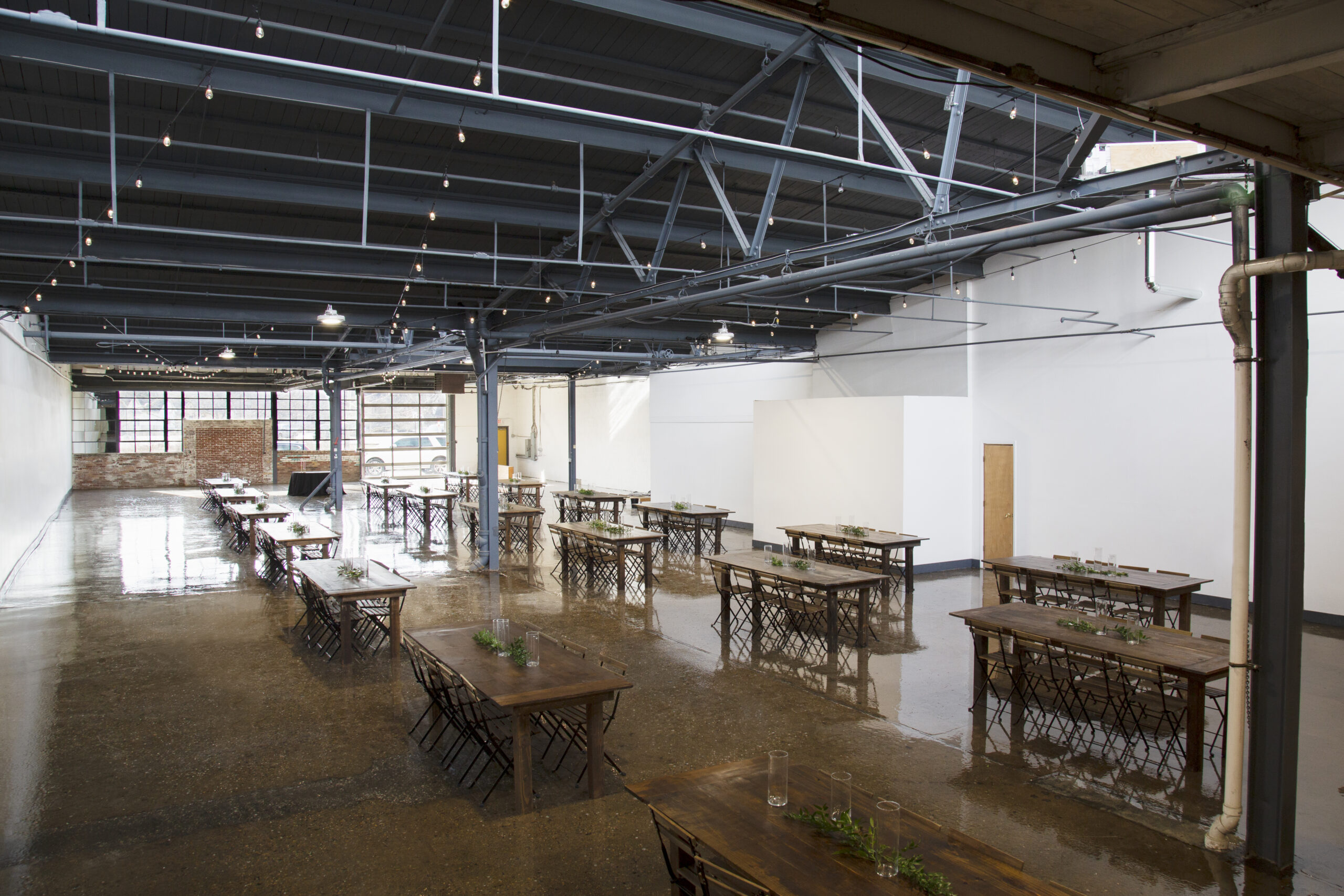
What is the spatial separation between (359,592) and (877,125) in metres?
5.97

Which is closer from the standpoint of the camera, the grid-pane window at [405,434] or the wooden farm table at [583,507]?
the wooden farm table at [583,507]

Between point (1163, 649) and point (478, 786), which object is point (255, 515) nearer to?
point (478, 786)

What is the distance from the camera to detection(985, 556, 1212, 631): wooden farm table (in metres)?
7.54

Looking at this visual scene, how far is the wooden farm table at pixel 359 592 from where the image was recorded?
748cm

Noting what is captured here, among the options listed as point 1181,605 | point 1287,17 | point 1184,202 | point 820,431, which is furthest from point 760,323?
point 1287,17

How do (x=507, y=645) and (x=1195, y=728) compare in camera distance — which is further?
(x=507, y=645)

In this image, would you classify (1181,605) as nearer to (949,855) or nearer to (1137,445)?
(1137,445)

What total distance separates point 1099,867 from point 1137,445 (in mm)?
8001

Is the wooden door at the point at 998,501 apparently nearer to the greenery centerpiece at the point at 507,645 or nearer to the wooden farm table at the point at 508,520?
the wooden farm table at the point at 508,520

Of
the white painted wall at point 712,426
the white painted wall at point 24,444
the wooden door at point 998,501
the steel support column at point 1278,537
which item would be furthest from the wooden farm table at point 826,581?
the white painted wall at point 24,444

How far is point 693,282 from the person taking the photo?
8.60m

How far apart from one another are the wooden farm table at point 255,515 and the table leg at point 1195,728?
1371 centimetres

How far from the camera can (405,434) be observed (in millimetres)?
33500

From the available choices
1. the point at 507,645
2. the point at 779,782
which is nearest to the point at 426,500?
the point at 507,645
